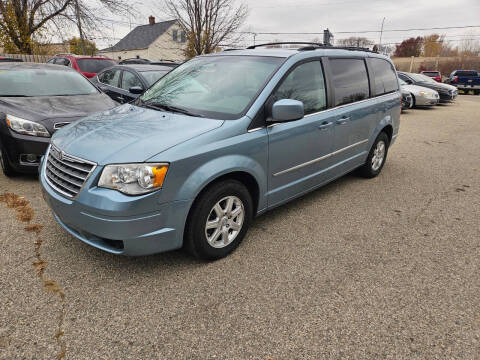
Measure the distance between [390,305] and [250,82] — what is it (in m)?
2.18

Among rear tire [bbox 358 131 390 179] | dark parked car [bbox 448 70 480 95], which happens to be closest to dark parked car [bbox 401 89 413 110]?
rear tire [bbox 358 131 390 179]

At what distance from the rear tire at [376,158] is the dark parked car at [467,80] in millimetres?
23226

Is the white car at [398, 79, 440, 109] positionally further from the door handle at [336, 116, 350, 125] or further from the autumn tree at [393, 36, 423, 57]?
the autumn tree at [393, 36, 423, 57]

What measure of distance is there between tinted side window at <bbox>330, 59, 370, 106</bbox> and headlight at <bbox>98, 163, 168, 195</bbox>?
7.85 ft

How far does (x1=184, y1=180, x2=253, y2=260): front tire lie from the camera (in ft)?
8.51

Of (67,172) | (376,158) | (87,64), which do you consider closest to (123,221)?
(67,172)

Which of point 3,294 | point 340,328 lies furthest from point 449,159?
point 3,294

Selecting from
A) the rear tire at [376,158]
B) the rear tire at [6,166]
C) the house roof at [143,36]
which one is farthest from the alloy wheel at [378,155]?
the house roof at [143,36]

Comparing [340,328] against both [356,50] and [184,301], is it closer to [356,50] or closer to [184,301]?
[184,301]

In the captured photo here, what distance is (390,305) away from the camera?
2.39 meters

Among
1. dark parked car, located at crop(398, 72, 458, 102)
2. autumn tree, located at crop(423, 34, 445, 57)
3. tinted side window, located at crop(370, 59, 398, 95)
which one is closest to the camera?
tinted side window, located at crop(370, 59, 398, 95)

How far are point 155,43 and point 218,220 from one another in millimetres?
41263

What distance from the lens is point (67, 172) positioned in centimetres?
256

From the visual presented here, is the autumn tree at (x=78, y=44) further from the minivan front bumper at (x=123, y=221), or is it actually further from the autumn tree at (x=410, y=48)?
the autumn tree at (x=410, y=48)
